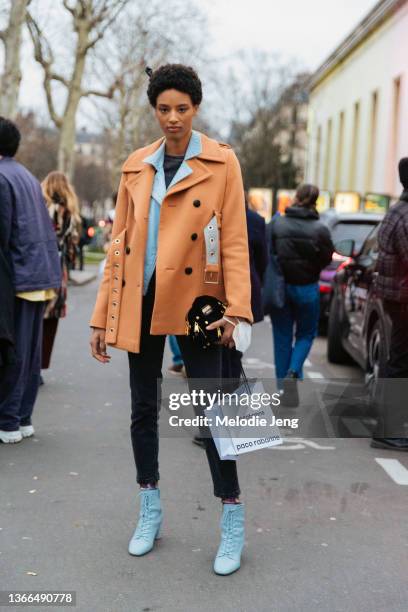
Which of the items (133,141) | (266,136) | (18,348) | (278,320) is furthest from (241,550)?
(266,136)

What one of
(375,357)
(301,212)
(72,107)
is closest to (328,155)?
(72,107)

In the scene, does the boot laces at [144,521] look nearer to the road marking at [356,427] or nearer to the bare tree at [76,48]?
the road marking at [356,427]

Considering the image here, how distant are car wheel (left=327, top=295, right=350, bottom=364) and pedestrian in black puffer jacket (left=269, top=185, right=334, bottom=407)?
1.88 meters

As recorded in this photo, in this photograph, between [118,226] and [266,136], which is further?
[266,136]

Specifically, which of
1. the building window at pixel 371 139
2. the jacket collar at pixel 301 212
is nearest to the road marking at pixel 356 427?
the jacket collar at pixel 301 212

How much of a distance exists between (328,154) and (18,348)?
145ft

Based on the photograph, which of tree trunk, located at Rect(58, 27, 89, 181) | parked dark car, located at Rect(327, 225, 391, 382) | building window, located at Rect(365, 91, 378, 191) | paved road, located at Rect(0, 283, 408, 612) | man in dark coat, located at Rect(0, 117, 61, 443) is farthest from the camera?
building window, located at Rect(365, 91, 378, 191)

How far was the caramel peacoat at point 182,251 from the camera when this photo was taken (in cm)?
384

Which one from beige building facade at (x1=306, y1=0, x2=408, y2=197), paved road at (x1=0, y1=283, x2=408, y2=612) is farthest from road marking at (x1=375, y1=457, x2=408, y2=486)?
beige building facade at (x1=306, y1=0, x2=408, y2=197)

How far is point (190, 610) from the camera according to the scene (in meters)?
3.54

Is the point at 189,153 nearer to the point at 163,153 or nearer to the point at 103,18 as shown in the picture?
the point at 163,153

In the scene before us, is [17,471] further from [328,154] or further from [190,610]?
[328,154]

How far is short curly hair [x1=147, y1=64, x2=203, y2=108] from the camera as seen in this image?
386 centimetres

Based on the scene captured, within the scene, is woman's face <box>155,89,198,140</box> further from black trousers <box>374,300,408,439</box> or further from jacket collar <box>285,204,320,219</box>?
jacket collar <box>285,204,320,219</box>
